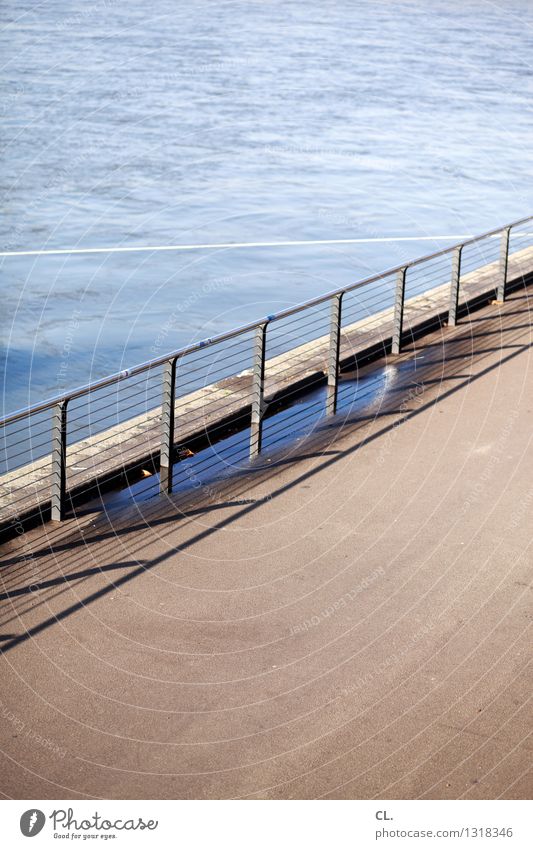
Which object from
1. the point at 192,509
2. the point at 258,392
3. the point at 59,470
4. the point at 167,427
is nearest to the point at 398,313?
the point at 258,392

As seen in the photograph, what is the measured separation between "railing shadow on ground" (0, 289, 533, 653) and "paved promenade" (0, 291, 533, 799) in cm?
2

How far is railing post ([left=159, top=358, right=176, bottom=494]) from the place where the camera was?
9.07 m

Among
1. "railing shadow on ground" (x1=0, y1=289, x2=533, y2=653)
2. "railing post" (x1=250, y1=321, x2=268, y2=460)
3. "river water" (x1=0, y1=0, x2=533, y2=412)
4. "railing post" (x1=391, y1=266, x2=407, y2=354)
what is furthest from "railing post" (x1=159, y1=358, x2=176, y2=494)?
"railing post" (x1=391, y1=266, x2=407, y2=354)

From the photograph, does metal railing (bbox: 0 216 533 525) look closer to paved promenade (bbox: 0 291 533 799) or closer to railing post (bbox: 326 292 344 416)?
railing post (bbox: 326 292 344 416)

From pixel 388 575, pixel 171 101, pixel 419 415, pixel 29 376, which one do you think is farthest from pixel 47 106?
pixel 388 575

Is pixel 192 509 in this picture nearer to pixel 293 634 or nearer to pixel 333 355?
pixel 293 634

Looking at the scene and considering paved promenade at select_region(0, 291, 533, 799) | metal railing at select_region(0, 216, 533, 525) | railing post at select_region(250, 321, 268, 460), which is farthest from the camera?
railing post at select_region(250, 321, 268, 460)

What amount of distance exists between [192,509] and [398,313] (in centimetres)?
→ 429

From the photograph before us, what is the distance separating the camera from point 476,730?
6.11 m

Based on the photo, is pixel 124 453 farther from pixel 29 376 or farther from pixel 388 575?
pixel 29 376

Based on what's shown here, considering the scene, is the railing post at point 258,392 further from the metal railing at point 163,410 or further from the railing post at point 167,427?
the railing post at point 167,427

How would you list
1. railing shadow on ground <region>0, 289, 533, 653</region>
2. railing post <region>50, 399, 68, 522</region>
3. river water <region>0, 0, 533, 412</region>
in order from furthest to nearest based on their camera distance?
river water <region>0, 0, 533, 412</region> → railing post <region>50, 399, 68, 522</region> → railing shadow on ground <region>0, 289, 533, 653</region>

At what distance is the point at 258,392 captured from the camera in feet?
33.3

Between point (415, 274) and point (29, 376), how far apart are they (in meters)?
6.73
